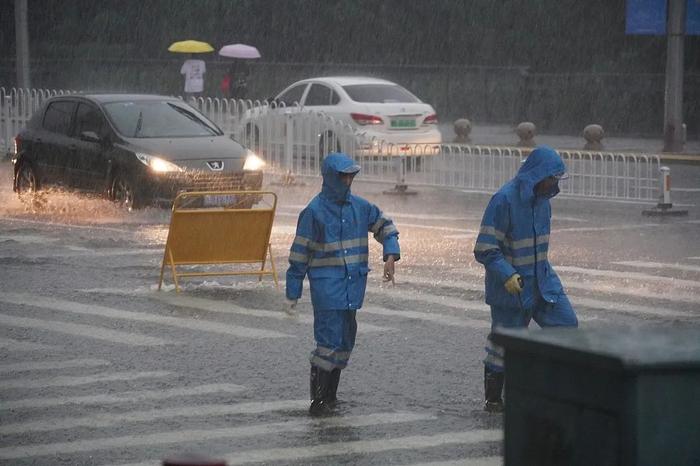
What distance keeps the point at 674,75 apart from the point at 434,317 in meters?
18.0

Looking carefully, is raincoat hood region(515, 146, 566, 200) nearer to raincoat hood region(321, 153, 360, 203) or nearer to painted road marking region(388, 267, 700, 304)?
raincoat hood region(321, 153, 360, 203)

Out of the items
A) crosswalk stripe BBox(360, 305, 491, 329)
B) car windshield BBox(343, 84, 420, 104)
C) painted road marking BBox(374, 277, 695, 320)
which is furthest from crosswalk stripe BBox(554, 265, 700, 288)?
car windshield BBox(343, 84, 420, 104)

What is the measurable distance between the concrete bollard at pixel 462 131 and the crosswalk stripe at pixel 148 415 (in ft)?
79.9

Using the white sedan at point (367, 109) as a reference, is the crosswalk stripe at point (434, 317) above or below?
below

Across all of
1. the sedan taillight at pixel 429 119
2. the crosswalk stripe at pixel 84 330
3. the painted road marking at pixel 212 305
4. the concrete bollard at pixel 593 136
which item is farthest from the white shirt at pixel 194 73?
the crosswalk stripe at pixel 84 330

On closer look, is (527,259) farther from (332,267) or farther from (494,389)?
(332,267)

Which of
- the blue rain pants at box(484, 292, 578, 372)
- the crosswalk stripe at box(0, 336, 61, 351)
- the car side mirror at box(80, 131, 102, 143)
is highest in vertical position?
the car side mirror at box(80, 131, 102, 143)

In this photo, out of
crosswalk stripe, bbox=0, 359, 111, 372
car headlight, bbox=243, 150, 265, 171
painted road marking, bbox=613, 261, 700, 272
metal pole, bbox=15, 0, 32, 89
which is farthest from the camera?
metal pole, bbox=15, 0, 32, 89

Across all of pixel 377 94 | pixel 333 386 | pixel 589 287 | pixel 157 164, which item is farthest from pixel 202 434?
pixel 377 94

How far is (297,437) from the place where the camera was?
834 centimetres

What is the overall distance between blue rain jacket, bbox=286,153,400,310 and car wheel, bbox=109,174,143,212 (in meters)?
10.2

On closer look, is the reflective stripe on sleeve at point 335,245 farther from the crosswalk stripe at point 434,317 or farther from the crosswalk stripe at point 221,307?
the crosswalk stripe at point 434,317

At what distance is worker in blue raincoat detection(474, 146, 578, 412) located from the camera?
8.88 m

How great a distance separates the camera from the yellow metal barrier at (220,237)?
45.2ft
